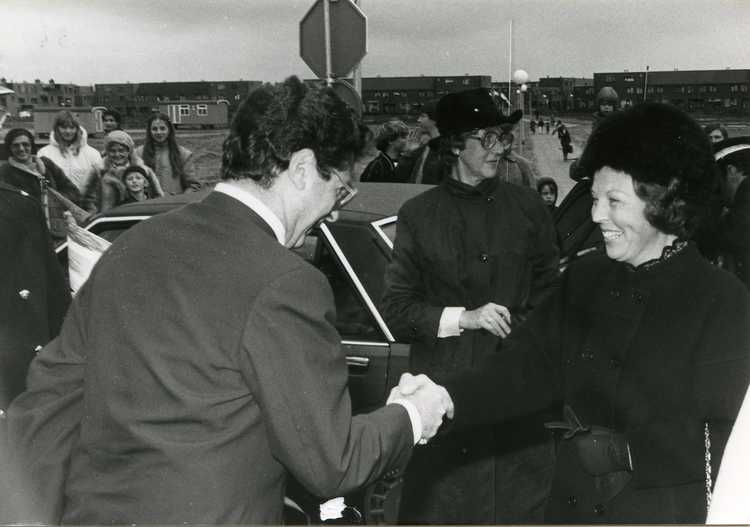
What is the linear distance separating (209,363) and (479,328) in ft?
5.03

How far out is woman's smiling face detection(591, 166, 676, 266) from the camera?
1854 mm

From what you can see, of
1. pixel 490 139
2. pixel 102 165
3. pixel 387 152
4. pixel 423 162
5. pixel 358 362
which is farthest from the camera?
pixel 387 152

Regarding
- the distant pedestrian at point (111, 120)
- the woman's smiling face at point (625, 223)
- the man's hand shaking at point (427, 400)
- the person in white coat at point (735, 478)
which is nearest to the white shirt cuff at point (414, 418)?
the man's hand shaking at point (427, 400)

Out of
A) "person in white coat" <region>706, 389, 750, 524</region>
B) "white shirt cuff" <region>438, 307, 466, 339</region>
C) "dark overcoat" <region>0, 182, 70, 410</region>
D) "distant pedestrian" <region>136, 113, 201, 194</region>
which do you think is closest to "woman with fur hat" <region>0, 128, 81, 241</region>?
"distant pedestrian" <region>136, 113, 201, 194</region>

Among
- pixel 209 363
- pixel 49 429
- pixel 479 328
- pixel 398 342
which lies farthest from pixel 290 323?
pixel 398 342

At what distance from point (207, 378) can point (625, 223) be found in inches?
39.2

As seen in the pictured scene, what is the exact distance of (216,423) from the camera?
142cm

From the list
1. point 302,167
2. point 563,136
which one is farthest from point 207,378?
point 563,136

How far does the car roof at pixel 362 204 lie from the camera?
344 cm

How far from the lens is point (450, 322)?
111 inches

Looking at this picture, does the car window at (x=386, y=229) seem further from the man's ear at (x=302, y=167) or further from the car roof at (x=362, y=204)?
the man's ear at (x=302, y=167)

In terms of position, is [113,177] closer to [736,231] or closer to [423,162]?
[423,162]

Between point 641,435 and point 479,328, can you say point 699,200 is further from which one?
point 479,328

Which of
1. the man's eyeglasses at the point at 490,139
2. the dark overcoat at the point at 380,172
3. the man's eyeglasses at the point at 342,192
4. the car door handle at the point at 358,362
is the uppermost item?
the man's eyeglasses at the point at 490,139
